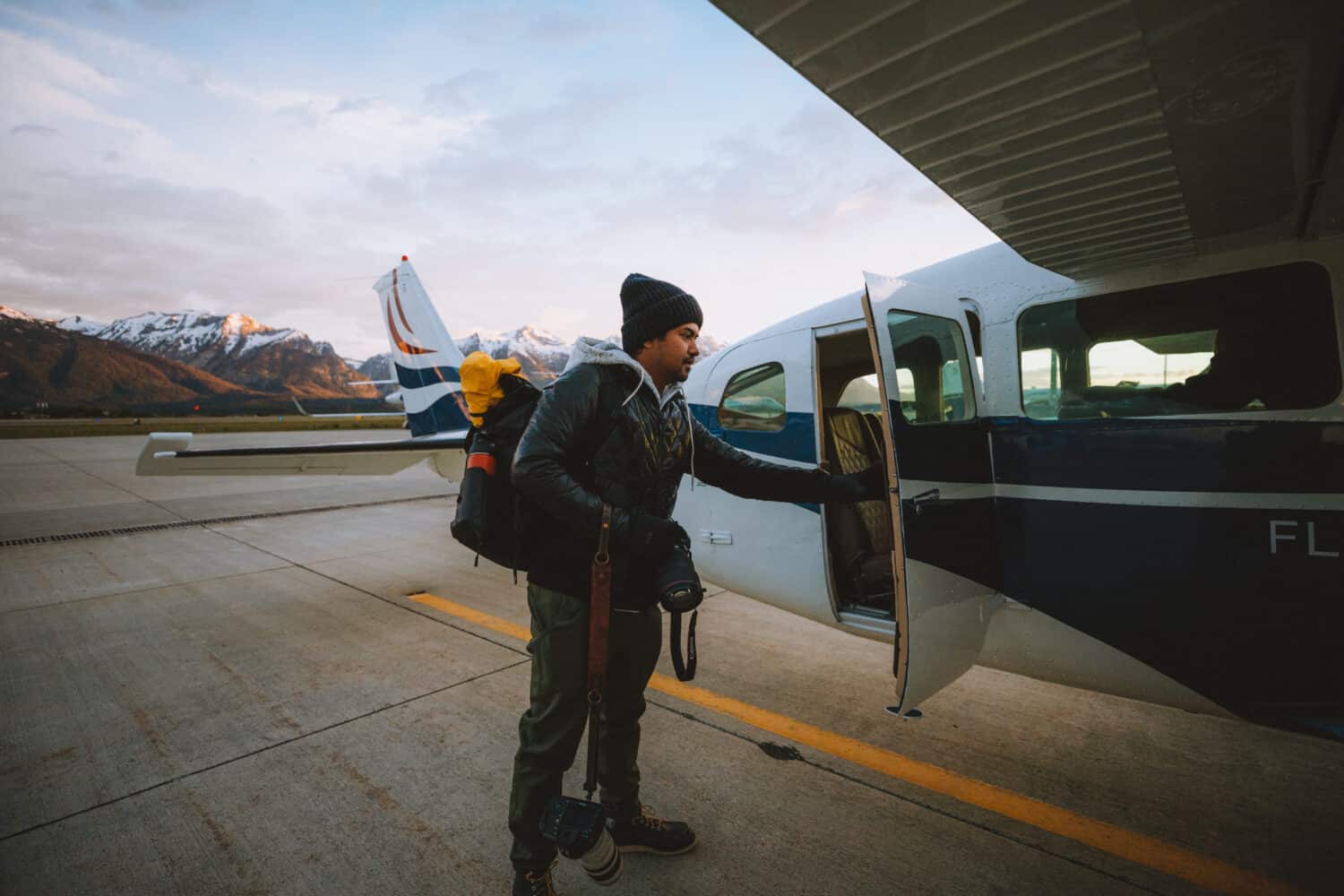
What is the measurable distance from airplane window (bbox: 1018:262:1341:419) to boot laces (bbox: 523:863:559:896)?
249cm

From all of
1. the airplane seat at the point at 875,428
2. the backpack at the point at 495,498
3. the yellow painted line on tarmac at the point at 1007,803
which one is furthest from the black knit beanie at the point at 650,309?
the airplane seat at the point at 875,428

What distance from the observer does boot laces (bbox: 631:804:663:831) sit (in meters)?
2.15

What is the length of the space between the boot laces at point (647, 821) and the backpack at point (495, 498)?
1.07 meters

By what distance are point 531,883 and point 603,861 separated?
0.73ft

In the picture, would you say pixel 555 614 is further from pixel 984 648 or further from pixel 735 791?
pixel 984 648

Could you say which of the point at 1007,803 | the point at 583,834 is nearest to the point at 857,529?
the point at 1007,803

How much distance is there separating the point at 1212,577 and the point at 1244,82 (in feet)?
5.13

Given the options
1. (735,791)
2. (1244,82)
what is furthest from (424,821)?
(1244,82)

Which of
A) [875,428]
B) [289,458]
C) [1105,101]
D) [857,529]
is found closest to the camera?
[1105,101]

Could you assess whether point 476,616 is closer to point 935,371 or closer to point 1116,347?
point 935,371

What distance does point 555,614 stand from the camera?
5.98 feet

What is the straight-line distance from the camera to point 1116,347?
2.38 m

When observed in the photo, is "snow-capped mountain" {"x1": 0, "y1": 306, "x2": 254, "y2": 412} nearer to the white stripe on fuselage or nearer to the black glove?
the black glove

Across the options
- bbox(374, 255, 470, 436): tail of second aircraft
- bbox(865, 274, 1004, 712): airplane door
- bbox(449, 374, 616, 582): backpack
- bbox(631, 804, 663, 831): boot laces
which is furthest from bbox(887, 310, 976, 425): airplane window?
bbox(374, 255, 470, 436): tail of second aircraft
